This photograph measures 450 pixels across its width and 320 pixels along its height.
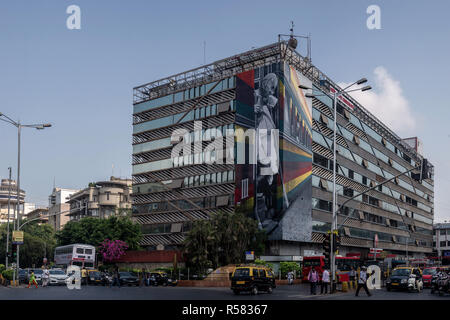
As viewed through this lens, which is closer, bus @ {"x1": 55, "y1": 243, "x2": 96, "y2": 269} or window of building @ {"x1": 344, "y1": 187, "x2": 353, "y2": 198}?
bus @ {"x1": 55, "y1": 243, "x2": 96, "y2": 269}

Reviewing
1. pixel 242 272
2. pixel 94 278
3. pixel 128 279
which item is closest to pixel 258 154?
pixel 128 279

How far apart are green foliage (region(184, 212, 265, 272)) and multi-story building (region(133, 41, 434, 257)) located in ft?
32.1

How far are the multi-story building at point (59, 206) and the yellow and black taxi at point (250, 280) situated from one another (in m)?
110

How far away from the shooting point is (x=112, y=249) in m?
74.8

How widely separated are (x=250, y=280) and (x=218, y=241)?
18.0 m

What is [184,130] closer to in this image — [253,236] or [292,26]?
[292,26]

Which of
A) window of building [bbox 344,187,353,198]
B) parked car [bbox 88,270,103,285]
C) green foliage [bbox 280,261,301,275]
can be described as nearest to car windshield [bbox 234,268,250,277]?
parked car [bbox 88,270,103,285]

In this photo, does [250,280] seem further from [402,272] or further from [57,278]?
[57,278]

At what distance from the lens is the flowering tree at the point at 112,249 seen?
74.4 m

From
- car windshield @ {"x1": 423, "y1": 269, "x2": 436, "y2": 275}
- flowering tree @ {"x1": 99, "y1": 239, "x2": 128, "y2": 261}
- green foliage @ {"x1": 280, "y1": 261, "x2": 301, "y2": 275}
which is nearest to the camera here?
car windshield @ {"x1": 423, "y1": 269, "x2": 436, "y2": 275}

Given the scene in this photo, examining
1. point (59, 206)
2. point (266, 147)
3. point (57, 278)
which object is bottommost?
point (57, 278)

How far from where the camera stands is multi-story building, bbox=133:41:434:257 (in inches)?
2576

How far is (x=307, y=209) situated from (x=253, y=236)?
1452cm

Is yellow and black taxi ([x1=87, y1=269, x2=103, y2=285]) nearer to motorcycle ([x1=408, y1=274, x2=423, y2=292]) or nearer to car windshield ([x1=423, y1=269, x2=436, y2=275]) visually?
motorcycle ([x1=408, y1=274, x2=423, y2=292])
